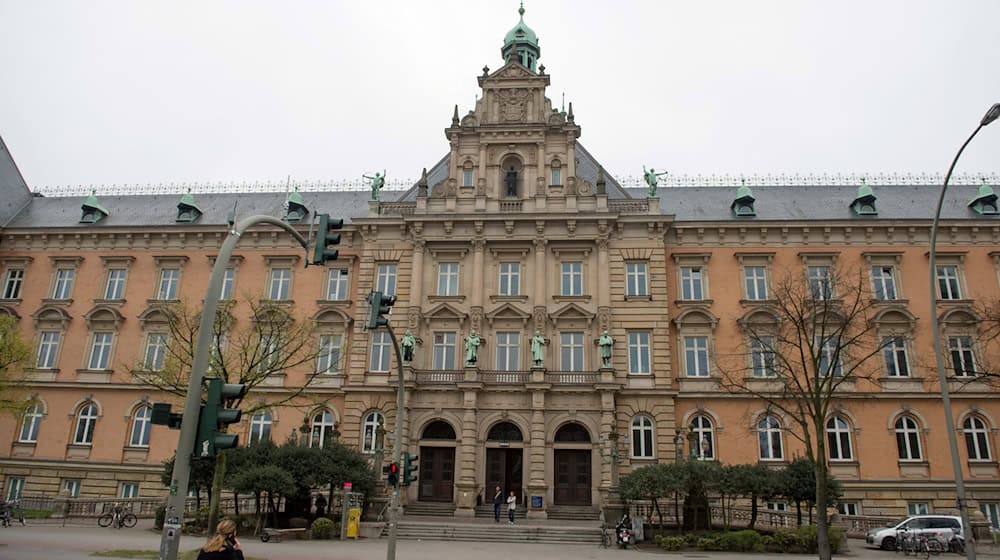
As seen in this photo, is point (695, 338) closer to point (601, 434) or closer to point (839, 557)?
point (601, 434)

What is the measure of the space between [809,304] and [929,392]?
1078 cm

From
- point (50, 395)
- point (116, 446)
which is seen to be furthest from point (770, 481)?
point (50, 395)

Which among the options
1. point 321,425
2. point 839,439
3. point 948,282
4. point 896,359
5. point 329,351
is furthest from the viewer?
point 329,351

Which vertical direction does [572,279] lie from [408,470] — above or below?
above

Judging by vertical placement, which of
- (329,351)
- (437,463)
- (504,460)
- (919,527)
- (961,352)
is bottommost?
(919,527)

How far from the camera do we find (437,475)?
35062mm

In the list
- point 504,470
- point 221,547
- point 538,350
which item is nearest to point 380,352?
point 538,350

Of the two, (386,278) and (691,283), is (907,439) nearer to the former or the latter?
(691,283)

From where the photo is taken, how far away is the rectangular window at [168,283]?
4084 centimetres

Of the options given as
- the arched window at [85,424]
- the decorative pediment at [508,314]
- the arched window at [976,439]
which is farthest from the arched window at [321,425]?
the arched window at [976,439]

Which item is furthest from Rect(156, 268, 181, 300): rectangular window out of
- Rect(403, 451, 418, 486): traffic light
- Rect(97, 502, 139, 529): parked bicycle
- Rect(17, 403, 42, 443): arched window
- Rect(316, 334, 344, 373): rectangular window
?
Rect(403, 451, 418, 486): traffic light

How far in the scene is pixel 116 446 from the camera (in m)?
38.0

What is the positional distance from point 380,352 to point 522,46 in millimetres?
22210

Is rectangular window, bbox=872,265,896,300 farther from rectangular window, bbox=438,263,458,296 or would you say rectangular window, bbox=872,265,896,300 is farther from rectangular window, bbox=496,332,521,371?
rectangular window, bbox=438,263,458,296
